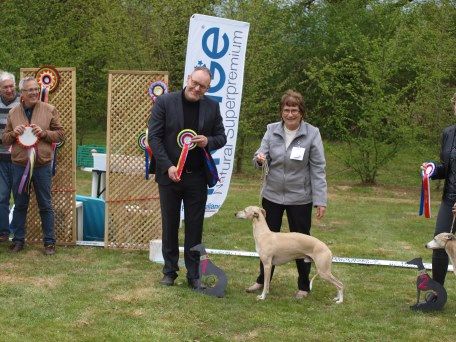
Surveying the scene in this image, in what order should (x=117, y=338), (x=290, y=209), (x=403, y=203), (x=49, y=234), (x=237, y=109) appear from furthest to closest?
(x=403, y=203), (x=237, y=109), (x=49, y=234), (x=290, y=209), (x=117, y=338)

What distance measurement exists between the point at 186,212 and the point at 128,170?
194 cm

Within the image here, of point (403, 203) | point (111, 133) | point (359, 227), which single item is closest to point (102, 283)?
point (111, 133)

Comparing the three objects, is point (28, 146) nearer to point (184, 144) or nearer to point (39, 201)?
point (39, 201)

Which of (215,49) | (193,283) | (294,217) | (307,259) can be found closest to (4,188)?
(193,283)

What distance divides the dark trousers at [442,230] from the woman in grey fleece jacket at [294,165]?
33.5 inches

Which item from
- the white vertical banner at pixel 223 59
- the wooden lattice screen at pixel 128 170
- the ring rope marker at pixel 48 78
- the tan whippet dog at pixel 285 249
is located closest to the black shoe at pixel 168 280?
the tan whippet dog at pixel 285 249

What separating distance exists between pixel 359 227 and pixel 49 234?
441cm

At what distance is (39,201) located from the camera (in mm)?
6750

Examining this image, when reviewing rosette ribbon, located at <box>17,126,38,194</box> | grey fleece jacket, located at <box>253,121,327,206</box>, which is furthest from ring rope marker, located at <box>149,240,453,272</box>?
grey fleece jacket, located at <box>253,121,327,206</box>

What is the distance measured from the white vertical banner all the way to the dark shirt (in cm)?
248

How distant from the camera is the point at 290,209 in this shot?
5336mm

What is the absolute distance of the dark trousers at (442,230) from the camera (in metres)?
5.00

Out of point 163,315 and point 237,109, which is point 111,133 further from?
point 163,315

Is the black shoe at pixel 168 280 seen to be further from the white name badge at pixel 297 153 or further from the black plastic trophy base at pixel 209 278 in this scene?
the white name badge at pixel 297 153
